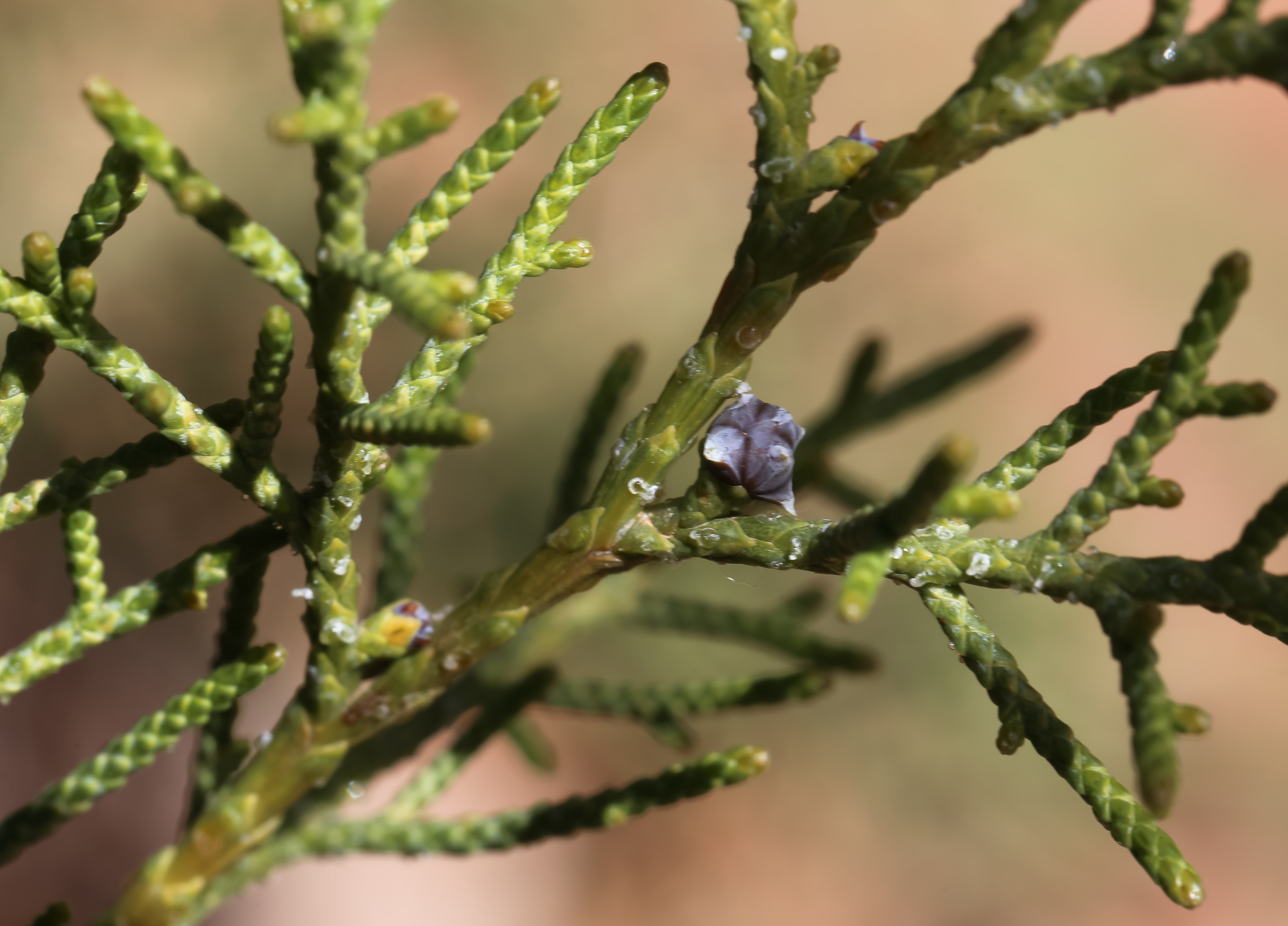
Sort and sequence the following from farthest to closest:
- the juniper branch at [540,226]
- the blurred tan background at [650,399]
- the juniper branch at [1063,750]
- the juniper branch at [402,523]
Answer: the blurred tan background at [650,399]
the juniper branch at [402,523]
the juniper branch at [540,226]
the juniper branch at [1063,750]

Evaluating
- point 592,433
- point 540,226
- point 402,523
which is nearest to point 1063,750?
point 540,226

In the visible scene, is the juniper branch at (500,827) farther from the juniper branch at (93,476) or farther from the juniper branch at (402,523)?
the juniper branch at (93,476)

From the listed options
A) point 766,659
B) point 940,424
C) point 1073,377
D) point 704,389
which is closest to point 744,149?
point 940,424

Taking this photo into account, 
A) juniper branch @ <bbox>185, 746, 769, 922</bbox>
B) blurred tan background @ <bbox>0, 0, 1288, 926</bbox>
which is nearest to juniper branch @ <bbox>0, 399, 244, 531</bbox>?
juniper branch @ <bbox>185, 746, 769, 922</bbox>

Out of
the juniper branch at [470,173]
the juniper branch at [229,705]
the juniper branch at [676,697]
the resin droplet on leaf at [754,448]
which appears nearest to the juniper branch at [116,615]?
the juniper branch at [229,705]

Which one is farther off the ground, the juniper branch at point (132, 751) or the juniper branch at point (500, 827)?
the juniper branch at point (132, 751)

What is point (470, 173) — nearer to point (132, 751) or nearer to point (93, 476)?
point (93, 476)

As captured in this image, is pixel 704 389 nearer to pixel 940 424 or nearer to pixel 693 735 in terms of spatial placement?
pixel 693 735

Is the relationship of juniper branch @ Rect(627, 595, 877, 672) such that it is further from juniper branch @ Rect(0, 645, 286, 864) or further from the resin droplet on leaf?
juniper branch @ Rect(0, 645, 286, 864)
